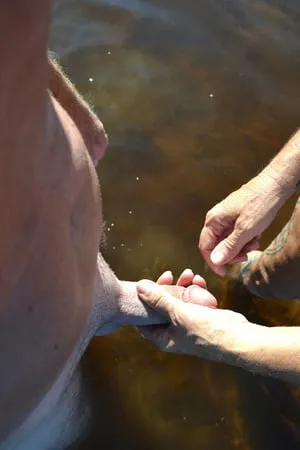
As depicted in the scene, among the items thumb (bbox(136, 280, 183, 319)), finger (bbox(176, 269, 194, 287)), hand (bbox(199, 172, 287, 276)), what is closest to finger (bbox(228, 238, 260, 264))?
hand (bbox(199, 172, 287, 276))

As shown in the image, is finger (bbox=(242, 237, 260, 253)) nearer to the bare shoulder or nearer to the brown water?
the brown water

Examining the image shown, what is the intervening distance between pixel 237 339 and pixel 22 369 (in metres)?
0.46

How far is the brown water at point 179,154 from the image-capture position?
146 cm

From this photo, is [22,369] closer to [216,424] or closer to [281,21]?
[216,424]

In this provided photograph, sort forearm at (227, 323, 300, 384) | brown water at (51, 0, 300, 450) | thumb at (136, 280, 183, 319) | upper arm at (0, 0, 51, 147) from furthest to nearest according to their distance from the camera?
1. brown water at (51, 0, 300, 450)
2. thumb at (136, 280, 183, 319)
3. forearm at (227, 323, 300, 384)
4. upper arm at (0, 0, 51, 147)

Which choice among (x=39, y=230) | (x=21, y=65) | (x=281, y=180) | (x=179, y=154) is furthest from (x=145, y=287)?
(x=179, y=154)

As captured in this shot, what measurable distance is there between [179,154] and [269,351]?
906mm

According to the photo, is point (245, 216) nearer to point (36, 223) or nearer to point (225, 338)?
point (225, 338)

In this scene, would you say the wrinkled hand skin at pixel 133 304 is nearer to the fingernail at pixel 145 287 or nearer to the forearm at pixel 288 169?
the fingernail at pixel 145 287

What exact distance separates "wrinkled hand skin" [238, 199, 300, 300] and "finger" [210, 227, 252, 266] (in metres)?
0.11

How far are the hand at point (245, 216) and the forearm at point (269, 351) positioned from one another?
213 mm

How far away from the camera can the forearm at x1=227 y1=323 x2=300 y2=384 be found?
3.55ft

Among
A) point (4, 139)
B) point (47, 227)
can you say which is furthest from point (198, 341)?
point (4, 139)

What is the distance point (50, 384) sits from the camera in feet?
3.01
